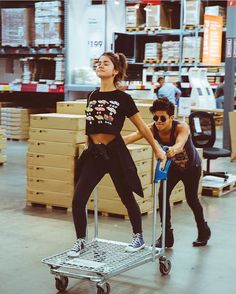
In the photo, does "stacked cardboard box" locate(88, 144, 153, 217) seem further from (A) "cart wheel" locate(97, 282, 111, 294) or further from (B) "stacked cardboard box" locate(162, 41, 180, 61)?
(B) "stacked cardboard box" locate(162, 41, 180, 61)

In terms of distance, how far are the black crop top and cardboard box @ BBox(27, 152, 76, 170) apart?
8.44 ft

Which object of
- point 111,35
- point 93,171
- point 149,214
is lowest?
point 149,214

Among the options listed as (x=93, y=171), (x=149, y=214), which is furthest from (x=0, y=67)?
(x=93, y=171)

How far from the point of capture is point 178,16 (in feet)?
62.2

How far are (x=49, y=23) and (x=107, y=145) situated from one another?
30.3 feet

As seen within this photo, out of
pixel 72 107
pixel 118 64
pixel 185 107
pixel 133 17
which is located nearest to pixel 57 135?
pixel 72 107

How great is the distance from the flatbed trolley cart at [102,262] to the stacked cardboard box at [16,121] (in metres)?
9.63

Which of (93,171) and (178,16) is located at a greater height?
(178,16)

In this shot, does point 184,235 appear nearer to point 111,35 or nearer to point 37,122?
point 37,122

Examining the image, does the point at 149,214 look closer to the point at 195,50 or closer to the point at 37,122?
the point at 37,122

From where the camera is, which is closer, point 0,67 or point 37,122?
point 37,122

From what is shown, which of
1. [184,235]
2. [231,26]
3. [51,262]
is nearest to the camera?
[51,262]

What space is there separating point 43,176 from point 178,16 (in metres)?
12.9

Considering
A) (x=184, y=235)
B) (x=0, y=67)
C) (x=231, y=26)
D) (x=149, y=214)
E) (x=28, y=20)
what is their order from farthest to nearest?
(x=0, y=67) → (x=28, y=20) → (x=231, y=26) → (x=149, y=214) → (x=184, y=235)
